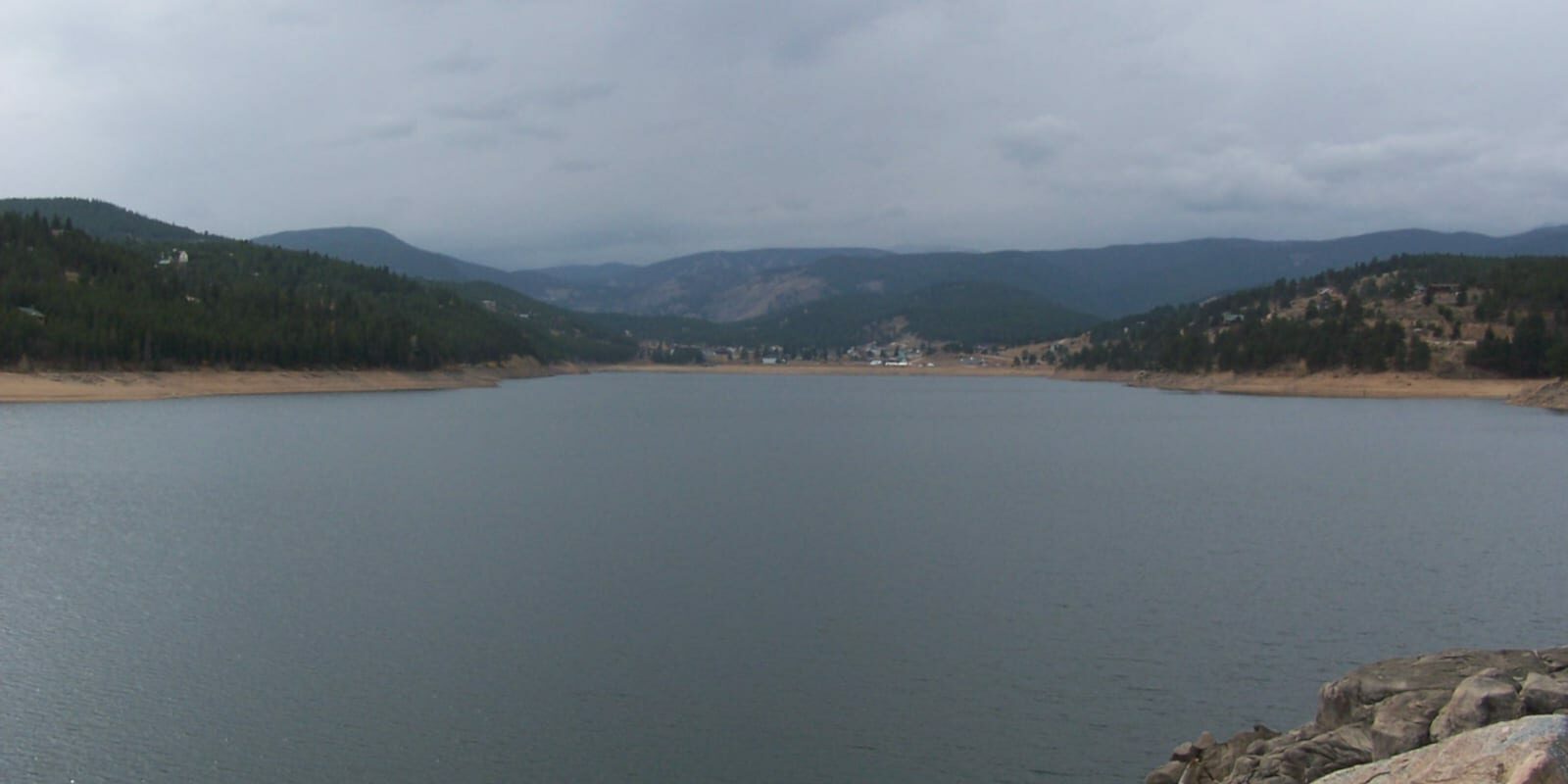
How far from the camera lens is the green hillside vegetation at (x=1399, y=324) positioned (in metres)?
93.6

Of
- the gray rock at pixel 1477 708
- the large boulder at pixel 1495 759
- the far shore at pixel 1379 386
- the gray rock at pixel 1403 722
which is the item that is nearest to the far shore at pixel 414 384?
the far shore at pixel 1379 386

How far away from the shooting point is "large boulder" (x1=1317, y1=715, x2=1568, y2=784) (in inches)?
304

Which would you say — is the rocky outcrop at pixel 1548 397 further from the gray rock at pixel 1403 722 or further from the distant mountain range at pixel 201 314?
the distant mountain range at pixel 201 314

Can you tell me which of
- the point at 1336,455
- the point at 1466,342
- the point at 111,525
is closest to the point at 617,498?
the point at 111,525

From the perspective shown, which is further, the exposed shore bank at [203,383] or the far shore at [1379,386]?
the far shore at [1379,386]

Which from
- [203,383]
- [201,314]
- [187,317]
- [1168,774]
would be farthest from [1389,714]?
[201,314]

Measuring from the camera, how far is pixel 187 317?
8775 cm

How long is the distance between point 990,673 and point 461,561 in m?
12.2

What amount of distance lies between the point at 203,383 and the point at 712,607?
73804mm

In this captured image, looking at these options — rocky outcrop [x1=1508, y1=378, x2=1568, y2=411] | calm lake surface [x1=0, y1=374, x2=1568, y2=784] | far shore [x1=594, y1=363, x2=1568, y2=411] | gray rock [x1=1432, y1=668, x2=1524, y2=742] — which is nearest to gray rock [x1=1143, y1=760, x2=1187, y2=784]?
calm lake surface [x1=0, y1=374, x2=1568, y2=784]

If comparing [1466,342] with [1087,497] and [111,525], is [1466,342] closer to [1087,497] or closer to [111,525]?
[1087,497]

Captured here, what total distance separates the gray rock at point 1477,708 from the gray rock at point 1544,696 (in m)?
0.07

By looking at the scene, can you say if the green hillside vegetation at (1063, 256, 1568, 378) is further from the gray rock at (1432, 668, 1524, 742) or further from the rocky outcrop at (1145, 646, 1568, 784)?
the gray rock at (1432, 668, 1524, 742)

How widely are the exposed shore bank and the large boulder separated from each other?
7818cm
